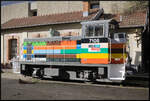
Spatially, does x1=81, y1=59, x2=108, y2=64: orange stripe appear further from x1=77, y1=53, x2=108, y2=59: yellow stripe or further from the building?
the building

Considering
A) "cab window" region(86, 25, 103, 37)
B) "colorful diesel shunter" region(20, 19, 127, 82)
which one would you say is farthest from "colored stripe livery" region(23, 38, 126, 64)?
"cab window" region(86, 25, 103, 37)

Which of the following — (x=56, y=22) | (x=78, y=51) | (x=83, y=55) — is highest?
(x=56, y=22)

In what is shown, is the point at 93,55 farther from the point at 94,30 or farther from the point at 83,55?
the point at 94,30

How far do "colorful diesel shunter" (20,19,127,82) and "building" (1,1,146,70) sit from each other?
206 cm

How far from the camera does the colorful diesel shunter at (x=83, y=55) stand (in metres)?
10.8

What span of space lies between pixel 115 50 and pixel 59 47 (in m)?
3.67

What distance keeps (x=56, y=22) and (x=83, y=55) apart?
8053 millimetres

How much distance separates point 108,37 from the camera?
10.8 m

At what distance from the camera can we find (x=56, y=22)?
61.5 feet

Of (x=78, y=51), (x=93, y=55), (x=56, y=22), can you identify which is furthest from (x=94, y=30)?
(x=56, y=22)

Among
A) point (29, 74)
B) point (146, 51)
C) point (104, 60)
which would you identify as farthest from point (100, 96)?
point (146, 51)

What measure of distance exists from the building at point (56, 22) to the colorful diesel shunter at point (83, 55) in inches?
81.0

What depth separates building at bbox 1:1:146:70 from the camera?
55.0 ft

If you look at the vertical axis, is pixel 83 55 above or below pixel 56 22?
below
